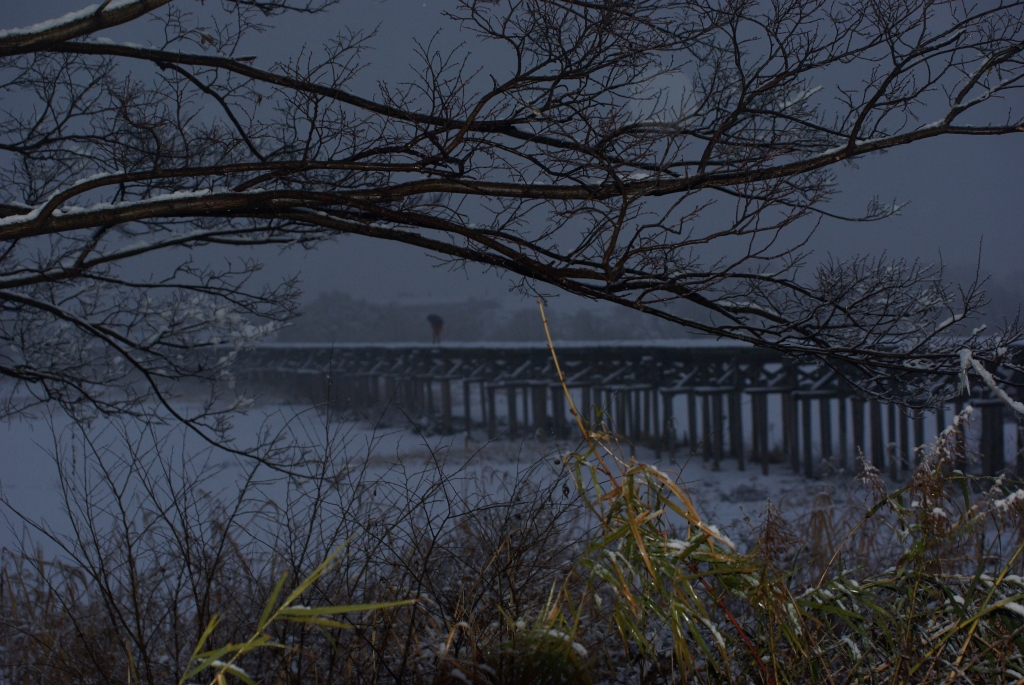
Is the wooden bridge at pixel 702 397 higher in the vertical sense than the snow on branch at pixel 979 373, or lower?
lower

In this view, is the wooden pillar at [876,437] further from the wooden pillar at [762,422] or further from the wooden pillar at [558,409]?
the wooden pillar at [558,409]

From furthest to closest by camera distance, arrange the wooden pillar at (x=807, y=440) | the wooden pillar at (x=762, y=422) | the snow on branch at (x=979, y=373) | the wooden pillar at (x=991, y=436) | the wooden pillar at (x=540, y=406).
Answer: the wooden pillar at (x=540, y=406)
the wooden pillar at (x=762, y=422)
the wooden pillar at (x=807, y=440)
the wooden pillar at (x=991, y=436)
the snow on branch at (x=979, y=373)

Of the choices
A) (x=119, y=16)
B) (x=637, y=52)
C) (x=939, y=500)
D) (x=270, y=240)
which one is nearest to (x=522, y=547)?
(x=939, y=500)

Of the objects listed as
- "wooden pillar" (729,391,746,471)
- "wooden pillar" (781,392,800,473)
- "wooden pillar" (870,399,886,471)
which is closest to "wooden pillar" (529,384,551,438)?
"wooden pillar" (729,391,746,471)

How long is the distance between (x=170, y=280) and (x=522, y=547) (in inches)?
224

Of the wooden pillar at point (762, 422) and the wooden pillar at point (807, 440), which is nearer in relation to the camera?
the wooden pillar at point (807, 440)

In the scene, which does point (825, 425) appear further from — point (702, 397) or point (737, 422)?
point (702, 397)

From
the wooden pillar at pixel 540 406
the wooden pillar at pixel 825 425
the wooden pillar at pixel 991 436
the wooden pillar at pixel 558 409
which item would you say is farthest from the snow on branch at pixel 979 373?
the wooden pillar at pixel 540 406

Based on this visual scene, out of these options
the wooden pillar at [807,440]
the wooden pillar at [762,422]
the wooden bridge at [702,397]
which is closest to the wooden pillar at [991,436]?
the wooden bridge at [702,397]

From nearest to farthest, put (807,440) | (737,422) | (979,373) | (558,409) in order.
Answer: (979,373) < (807,440) < (737,422) < (558,409)

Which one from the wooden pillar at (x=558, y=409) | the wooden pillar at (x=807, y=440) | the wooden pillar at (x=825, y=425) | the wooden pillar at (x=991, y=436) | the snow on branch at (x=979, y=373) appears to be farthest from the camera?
the wooden pillar at (x=558, y=409)

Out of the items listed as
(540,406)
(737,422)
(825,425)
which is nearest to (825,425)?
(825,425)

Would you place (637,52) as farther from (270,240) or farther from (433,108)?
(270,240)

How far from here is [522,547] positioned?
6.72ft
